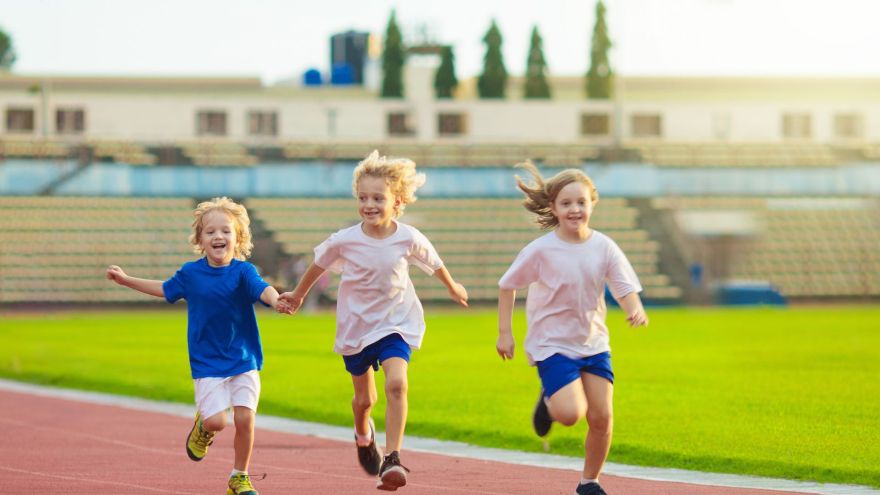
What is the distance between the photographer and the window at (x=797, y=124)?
66625mm

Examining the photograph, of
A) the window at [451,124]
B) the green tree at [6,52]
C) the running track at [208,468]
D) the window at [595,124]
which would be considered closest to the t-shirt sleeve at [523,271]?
the running track at [208,468]

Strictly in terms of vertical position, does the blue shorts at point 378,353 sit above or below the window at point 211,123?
below

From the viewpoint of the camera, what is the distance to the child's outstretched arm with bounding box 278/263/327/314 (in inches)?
387

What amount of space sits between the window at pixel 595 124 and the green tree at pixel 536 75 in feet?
15.8

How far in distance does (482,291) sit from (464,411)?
3354cm

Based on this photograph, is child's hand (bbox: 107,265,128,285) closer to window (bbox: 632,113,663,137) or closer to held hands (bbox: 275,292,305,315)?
held hands (bbox: 275,292,305,315)

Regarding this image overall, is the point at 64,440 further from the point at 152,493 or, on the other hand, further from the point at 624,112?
the point at 624,112

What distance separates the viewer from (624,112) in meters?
66.2

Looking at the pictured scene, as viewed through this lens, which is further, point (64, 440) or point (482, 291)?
point (482, 291)

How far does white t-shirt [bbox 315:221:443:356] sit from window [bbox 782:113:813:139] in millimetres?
59022

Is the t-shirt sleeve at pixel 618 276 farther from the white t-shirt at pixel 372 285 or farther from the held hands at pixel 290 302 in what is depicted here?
the held hands at pixel 290 302

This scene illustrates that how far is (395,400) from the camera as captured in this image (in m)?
9.57

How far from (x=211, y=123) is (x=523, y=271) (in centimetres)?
5431

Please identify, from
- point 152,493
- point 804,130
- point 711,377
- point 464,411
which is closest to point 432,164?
point 804,130
